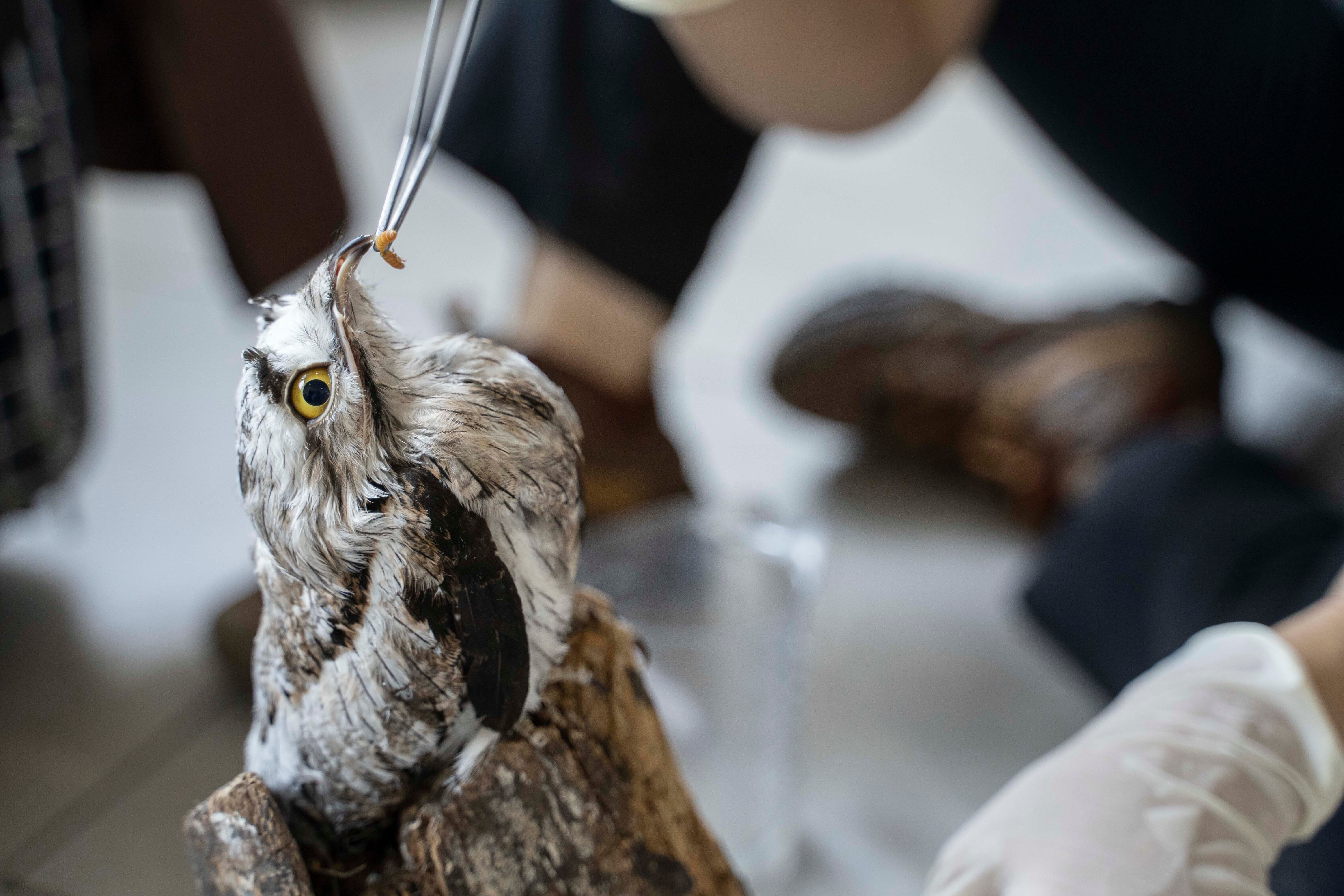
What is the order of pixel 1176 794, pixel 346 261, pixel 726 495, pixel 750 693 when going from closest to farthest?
pixel 346 261 → pixel 1176 794 → pixel 750 693 → pixel 726 495

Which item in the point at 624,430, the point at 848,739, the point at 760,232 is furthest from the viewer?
the point at 760,232

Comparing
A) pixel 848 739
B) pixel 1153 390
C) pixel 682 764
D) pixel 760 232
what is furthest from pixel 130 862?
pixel 760 232

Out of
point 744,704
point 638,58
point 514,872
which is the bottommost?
point 744,704

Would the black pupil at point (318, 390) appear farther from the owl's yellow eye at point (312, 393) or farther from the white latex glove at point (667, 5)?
the white latex glove at point (667, 5)

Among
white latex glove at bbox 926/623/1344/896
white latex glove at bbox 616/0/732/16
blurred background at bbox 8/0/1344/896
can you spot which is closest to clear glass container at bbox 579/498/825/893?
blurred background at bbox 8/0/1344/896

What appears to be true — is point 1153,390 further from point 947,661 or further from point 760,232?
point 760,232

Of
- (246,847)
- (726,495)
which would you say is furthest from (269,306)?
(726,495)

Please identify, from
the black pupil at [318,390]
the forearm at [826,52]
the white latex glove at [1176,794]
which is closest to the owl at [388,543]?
the black pupil at [318,390]

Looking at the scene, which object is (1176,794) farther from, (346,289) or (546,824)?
(346,289)
